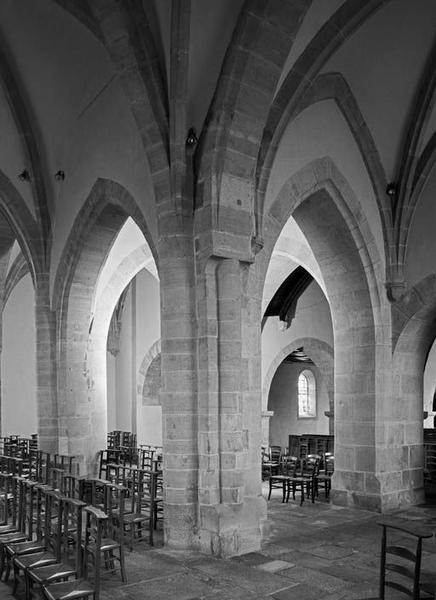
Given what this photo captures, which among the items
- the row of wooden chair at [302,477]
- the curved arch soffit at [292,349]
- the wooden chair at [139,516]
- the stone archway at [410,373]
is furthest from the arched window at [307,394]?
the wooden chair at [139,516]

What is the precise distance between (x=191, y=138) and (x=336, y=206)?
11.0ft

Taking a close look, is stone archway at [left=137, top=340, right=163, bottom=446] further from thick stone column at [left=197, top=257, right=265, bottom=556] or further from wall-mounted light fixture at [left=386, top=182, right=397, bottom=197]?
thick stone column at [left=197, top=257, right=265, bottom=556]

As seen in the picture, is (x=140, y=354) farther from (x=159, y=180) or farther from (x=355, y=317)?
(x=159, y=180)

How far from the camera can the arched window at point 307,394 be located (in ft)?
83.6

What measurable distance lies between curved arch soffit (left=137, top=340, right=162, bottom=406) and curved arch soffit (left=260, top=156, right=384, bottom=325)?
10271 millimetres

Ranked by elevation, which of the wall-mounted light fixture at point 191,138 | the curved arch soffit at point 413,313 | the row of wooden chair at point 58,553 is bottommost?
the row of wooden chair at point 58,553

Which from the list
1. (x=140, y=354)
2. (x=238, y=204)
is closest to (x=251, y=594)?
(x=238, y=204)

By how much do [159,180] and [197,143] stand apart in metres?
0.67

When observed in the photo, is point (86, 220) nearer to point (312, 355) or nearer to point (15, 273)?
point (15, 273)

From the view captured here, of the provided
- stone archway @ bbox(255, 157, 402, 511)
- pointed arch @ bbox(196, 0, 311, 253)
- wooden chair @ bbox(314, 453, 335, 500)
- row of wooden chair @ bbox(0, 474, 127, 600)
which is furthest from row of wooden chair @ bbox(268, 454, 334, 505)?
pointed arch @ bbox(196, 0, 311, 253)

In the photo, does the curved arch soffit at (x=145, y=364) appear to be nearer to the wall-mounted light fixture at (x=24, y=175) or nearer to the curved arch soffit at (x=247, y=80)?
the wall-mounted light fixture at (x=24, y=175)

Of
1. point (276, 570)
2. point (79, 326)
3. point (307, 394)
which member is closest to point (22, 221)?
point (79, 326)

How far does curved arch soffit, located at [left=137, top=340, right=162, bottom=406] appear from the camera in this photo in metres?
19.6

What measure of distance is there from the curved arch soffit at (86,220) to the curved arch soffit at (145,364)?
298 inches
